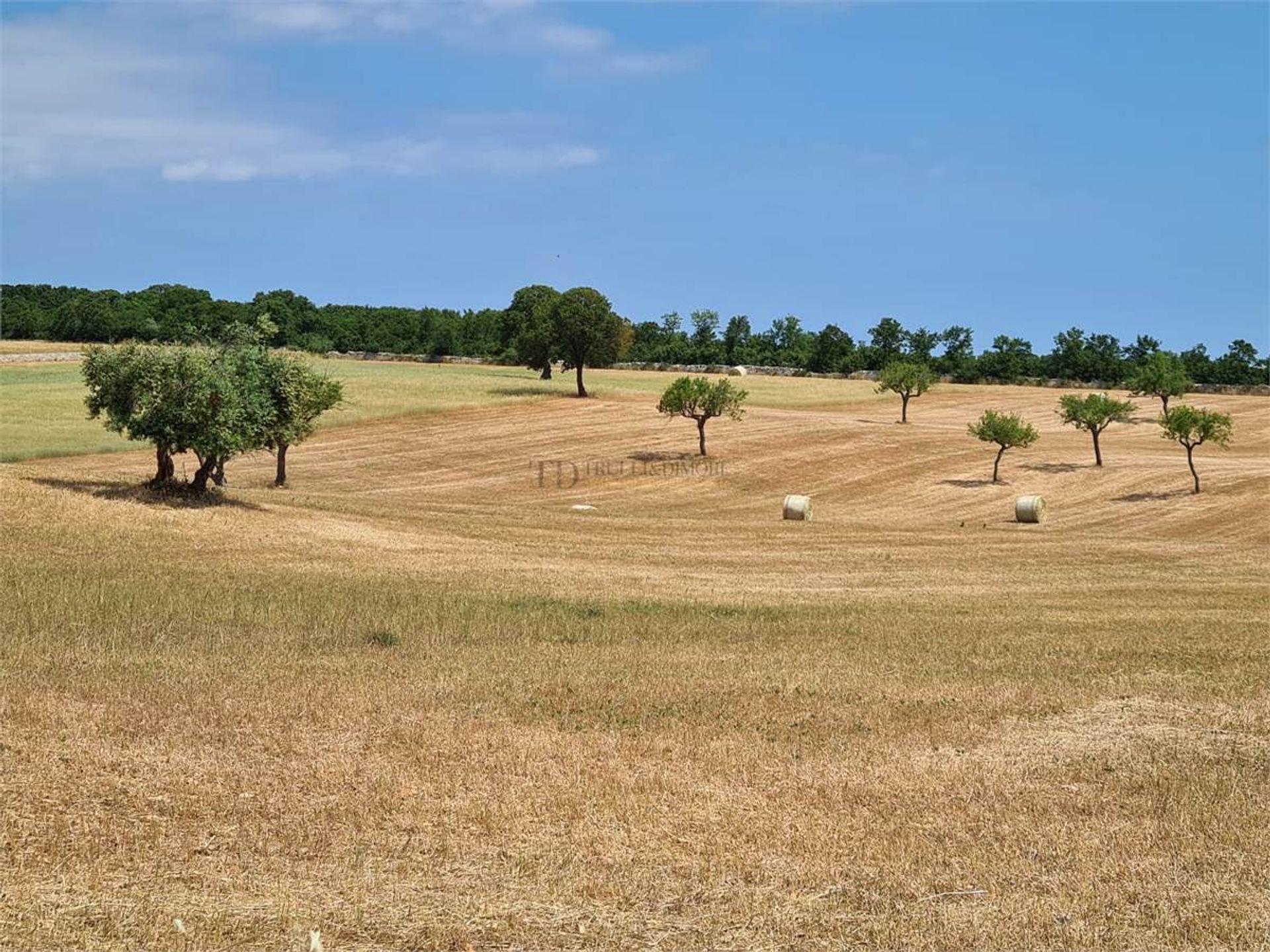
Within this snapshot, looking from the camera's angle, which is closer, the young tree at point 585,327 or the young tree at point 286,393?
the young tree at point 286,393

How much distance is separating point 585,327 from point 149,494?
196 feet

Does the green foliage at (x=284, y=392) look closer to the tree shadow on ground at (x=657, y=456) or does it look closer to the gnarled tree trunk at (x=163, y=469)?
the gnarled tree trunk at (x=163, y=469)

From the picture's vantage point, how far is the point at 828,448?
76562 mm

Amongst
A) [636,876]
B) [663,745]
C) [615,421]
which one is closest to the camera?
[636,876]

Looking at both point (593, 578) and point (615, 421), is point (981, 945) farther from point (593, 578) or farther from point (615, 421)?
point (615, 421)

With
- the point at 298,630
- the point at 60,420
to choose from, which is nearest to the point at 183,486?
the point at 298,630

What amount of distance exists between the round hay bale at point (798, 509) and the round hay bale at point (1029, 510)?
8781mm

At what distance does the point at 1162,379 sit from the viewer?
8431 centimetres

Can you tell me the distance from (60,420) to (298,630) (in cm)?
6040

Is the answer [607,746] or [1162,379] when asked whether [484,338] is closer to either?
[1162,379]

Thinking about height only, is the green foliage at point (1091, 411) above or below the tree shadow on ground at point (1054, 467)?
above

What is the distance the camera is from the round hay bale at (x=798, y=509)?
54000mm

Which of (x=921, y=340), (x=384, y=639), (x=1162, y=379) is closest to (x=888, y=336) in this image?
(x=921, y=340)

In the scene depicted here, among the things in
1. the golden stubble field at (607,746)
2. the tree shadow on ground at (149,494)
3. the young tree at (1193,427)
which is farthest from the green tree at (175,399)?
the young tree at (1193,427)
